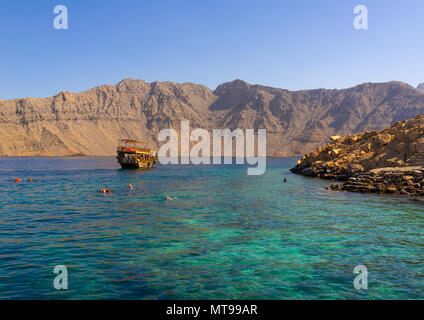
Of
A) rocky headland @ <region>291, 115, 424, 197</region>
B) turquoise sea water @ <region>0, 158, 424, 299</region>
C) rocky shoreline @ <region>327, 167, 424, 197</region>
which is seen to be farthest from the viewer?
rocky headland @ <region>291, 115, 424, 197</region>

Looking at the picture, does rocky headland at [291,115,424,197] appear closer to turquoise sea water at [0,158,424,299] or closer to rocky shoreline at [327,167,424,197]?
rocky shoreline at [327,167,424,197]

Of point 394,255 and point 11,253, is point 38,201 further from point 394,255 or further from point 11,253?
point 394,255

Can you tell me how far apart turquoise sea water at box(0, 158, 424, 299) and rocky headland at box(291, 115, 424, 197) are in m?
7.53

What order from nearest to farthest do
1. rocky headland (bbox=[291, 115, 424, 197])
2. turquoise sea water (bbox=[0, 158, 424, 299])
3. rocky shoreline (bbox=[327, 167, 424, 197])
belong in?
turquoise sea water (bbox=[0, 158, 424, 299]), rocky shoreline (bbox=[327, 167, 424, 197]), rocky headland (bbox=[291, 115, 424, 197])

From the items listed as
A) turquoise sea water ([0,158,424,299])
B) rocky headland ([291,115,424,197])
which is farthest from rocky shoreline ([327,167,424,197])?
A: turquoise sea water ([0,158,424,299])

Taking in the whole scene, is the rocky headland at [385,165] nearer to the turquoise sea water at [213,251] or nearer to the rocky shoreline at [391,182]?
the rocky shoreline at [391,182]

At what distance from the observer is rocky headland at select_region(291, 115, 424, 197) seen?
3148 cm

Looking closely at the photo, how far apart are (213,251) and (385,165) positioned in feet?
110

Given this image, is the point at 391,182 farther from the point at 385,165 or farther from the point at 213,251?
the point at 213,251

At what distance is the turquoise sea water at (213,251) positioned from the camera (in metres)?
9.43

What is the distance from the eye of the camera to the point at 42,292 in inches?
361

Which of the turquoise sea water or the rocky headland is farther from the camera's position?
the rocky headland
